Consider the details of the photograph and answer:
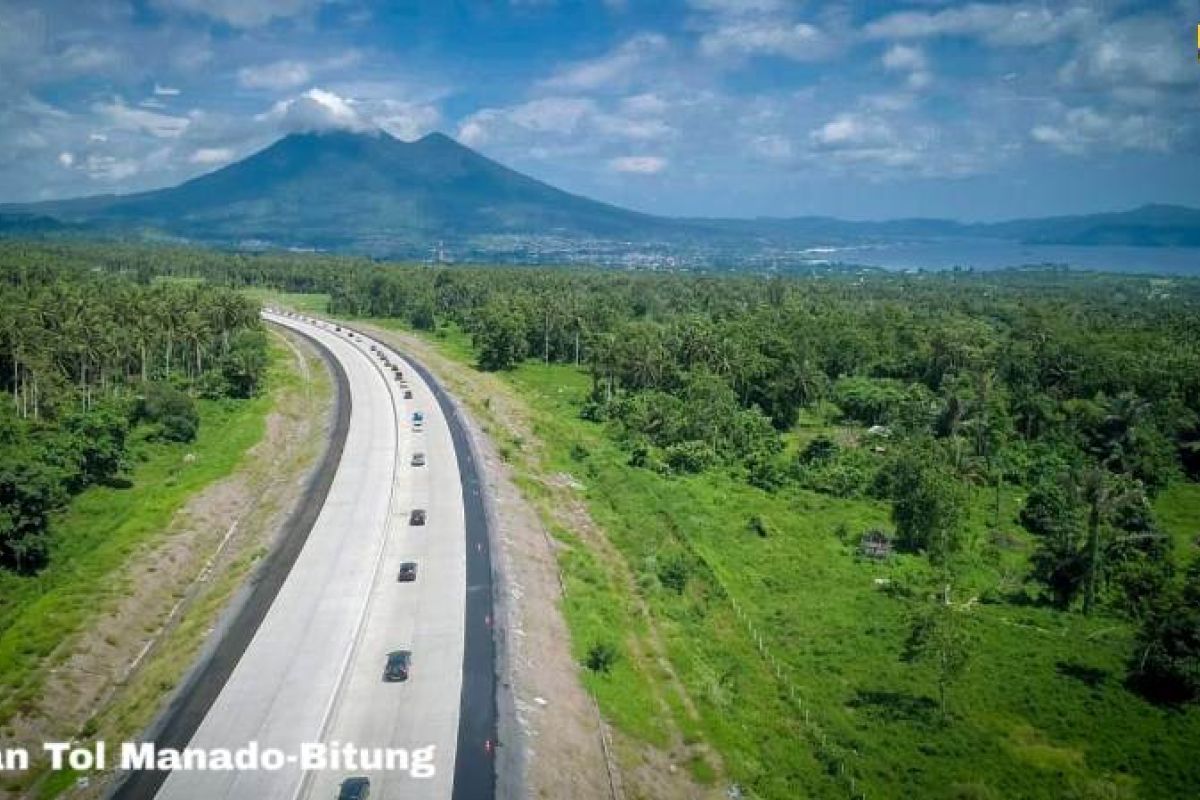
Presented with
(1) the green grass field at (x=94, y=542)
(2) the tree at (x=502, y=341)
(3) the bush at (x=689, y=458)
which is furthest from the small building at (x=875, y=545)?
(2) the tree at (x=502, y=341)

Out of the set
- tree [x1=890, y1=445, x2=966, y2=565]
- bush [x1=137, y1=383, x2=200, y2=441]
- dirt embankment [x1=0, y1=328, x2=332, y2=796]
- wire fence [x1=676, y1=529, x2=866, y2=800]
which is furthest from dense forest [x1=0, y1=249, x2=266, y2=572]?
tree [x1=890, y1=445, x2=966, y2=565]

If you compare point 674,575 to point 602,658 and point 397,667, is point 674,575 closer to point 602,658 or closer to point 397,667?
point 602,658

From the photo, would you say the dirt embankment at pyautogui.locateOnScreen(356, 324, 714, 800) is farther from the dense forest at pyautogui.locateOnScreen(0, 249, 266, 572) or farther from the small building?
the dense forest at pyautogui.locateOnScreen(0, 249, 266, 572)

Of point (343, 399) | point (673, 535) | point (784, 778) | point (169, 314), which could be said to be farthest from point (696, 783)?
point (169, 314)

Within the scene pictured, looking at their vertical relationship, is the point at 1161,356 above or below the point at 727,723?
above

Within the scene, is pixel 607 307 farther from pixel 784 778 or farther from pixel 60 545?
pixel 784 778
